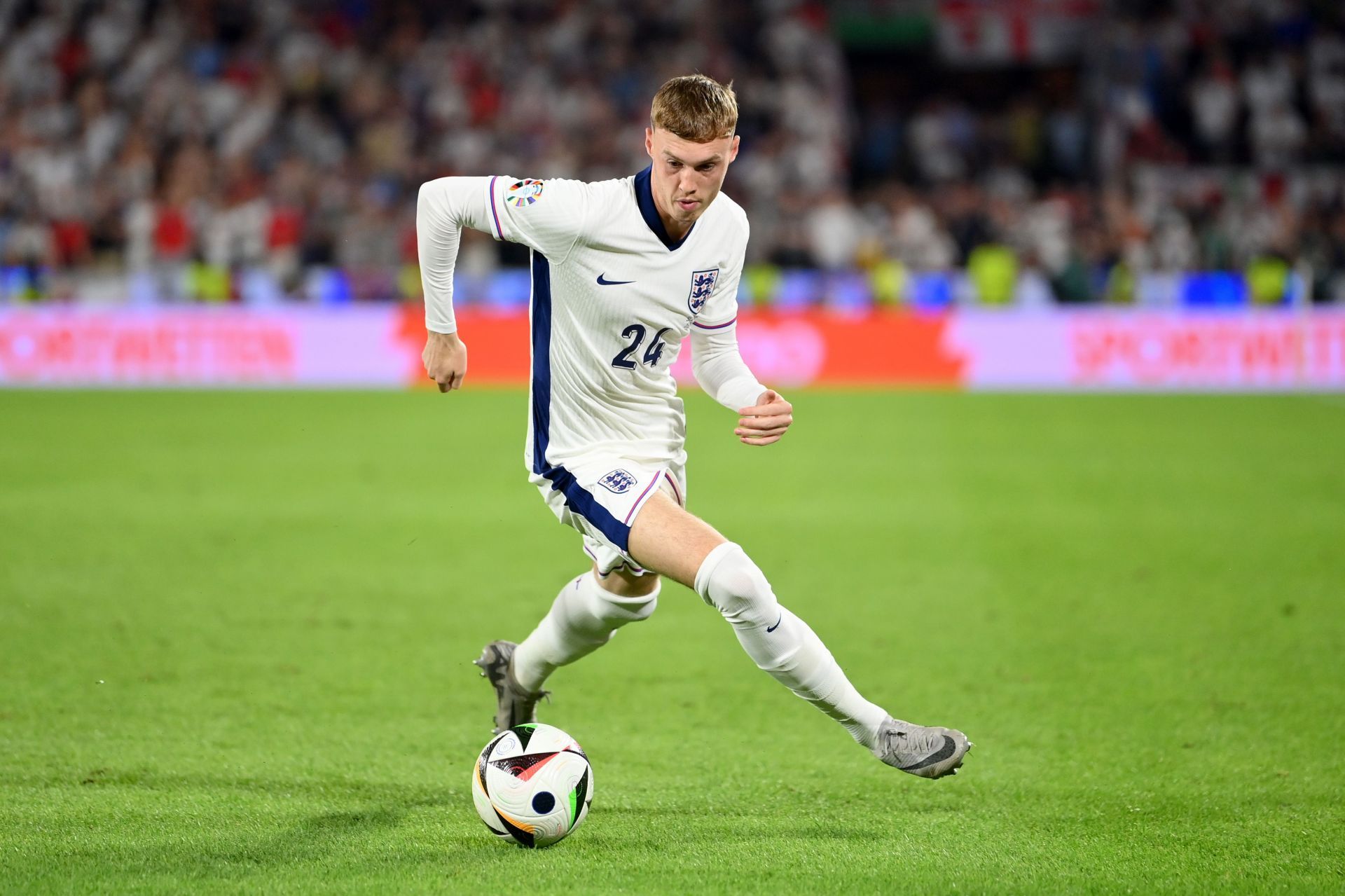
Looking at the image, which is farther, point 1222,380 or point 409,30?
point 409,30

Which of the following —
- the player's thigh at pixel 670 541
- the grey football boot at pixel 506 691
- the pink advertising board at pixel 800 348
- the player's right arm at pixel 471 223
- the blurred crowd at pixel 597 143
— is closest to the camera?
the player's thigh at pixel 670 541

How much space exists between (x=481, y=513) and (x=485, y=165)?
1258 cm

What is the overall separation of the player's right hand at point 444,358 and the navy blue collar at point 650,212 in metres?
0.64

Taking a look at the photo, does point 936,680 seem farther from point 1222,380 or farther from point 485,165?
point 485,165

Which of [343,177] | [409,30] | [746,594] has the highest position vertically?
[409,30]

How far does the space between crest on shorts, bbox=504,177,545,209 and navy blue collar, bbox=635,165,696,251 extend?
28cm

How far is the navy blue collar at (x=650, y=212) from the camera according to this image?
4.08m

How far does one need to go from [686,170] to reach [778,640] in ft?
4.26

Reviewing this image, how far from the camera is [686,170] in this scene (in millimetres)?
3916

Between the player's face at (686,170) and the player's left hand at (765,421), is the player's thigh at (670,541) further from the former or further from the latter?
the player's face at (686,170)

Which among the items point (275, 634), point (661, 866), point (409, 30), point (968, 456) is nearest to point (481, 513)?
point (275, 634)

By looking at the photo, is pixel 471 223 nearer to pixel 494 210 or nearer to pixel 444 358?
pixel 494 210

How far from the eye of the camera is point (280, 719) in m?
4.99

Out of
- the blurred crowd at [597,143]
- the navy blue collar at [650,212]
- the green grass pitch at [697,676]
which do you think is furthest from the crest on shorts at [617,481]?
the blurred crowd at [597,143]
